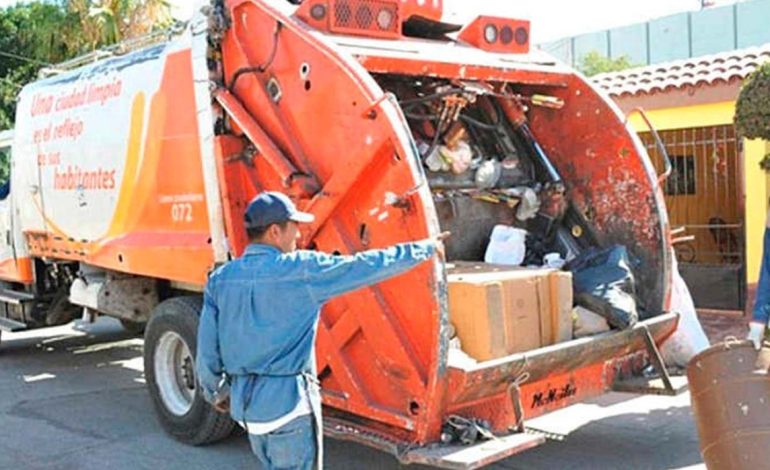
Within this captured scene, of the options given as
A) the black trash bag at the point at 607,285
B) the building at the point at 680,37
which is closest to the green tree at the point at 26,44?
the building at the point at 680,37

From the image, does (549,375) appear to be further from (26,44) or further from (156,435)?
(26,44)

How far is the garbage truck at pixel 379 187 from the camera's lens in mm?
4176

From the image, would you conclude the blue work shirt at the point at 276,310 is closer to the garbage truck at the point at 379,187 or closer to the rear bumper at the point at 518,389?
the garbage truck at the point at 379,187

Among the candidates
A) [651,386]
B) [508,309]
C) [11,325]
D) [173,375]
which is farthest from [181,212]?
[11,325]

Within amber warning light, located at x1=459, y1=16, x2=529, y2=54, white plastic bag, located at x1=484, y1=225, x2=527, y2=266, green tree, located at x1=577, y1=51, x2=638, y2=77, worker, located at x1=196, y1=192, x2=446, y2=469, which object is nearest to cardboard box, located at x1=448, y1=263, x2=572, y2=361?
white plastic bag, located at x1=484, y1=225, x2=527, y2=266

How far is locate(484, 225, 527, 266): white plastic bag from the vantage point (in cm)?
539

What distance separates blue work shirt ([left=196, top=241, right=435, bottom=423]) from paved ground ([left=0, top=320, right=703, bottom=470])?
84.9 inches

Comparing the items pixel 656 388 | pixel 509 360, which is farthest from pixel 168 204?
pixel 656 388

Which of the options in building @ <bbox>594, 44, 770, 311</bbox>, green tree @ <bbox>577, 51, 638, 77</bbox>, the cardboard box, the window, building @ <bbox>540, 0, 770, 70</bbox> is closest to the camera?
the cardboard box

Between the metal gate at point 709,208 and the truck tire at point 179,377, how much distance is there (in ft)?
18.3

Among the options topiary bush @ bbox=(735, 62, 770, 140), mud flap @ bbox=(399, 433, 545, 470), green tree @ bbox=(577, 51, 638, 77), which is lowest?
mud flap @ bbox=(399, 433, 545, 470)

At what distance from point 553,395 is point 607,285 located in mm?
695

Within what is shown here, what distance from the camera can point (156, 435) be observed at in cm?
593

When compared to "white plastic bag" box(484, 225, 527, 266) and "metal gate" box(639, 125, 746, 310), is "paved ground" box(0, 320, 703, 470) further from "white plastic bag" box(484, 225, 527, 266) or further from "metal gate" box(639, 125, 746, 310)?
"metal gate" box(639, 125, 746, 310)
